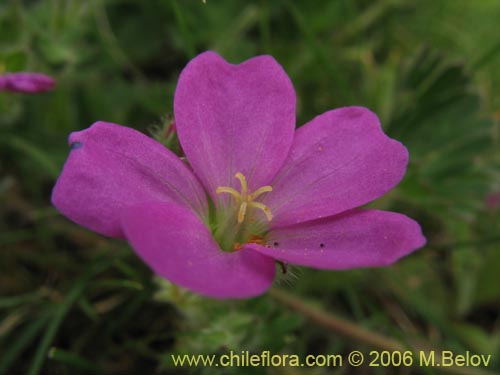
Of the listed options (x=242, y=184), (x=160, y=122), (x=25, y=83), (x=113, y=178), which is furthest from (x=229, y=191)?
(x=25, y=83)

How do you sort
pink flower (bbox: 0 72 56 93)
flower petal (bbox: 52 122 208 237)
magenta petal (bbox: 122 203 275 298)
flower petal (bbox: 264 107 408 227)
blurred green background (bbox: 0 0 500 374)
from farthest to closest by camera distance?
1. blurred green background (bbox: 0 0 500 374)
2. pink flower (bbox: 0 72 56 93)
3. flower petal (bbox: 264 107 408 227)
4. flower petal (bbox: 52 122 208 237)
5. magenta petal (bbox: 122 203 275 298)

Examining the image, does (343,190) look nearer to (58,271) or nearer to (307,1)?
(58,271)

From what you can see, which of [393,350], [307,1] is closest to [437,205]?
[393,350]

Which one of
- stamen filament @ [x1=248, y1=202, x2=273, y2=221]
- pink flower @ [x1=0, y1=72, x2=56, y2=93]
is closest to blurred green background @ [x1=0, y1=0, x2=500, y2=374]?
pink flower @ [x1=0, y1=72, x2=56, y2=93]

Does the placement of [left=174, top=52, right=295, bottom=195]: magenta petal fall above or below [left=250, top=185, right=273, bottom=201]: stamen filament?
above

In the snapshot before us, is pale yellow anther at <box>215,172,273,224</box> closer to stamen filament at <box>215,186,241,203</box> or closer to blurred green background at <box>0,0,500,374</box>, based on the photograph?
stamen filament at <box>215,186,241,203</box>

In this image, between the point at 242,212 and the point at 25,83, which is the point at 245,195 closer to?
the point at 242,212

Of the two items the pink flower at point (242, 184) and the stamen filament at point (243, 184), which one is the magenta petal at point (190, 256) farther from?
the stamen filament at point (243, 184)
